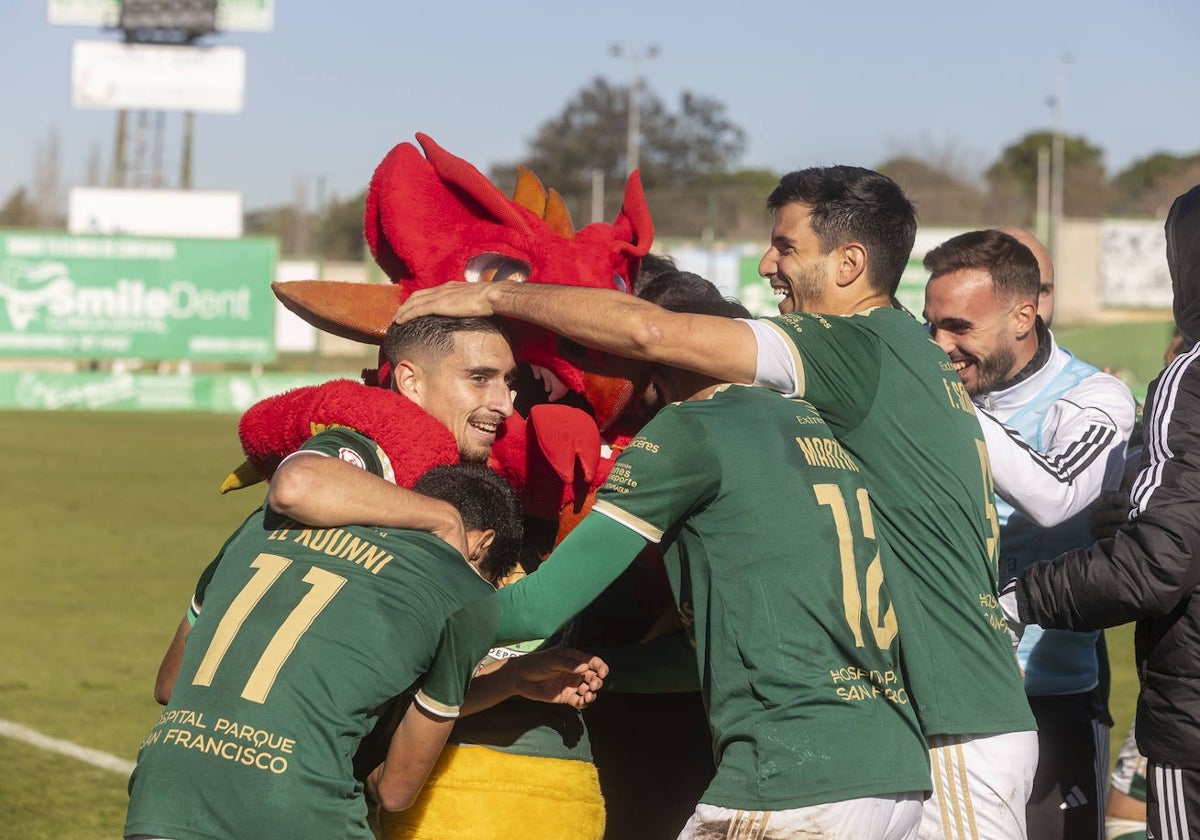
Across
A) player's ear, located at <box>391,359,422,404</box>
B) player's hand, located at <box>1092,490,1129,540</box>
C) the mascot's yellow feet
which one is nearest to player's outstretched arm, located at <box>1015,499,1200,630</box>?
player's hand, located at <box>1092,490,1129,540</box>

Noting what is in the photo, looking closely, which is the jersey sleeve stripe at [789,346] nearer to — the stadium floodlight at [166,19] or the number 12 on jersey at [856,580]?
the number 12 on jersey at [856,580]

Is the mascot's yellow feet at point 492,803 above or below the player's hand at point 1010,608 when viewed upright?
below

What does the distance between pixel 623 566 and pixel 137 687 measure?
6.05 metres

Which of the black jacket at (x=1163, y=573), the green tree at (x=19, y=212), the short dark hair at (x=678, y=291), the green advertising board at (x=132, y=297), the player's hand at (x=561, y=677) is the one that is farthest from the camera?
the green tree at (x=19, y=212)

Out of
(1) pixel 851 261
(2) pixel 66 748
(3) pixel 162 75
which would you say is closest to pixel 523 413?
(1) pixel 851 261

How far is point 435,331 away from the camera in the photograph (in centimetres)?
363

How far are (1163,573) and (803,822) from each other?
1218 mm

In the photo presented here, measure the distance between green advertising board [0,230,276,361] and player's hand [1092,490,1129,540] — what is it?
21766 millimetres

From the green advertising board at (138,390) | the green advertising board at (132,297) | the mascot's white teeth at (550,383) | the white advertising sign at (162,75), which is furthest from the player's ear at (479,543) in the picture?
the white advertising sign at (162,75)

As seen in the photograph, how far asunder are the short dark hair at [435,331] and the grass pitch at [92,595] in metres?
3.33

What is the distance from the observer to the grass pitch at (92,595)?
6535 mm

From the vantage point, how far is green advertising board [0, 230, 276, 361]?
24.4 m

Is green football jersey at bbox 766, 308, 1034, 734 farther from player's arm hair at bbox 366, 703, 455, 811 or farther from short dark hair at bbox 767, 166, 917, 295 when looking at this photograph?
player's arm hair at bbox 366, 703, 455, 811

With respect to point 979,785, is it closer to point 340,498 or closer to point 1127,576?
point 1127,576
